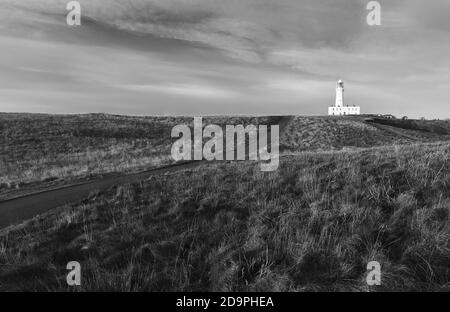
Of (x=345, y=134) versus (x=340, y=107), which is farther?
(x=340, y=107)

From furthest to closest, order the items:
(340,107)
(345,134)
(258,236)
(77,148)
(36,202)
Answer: (340,107) → (345,134) → (77,148) → (36,202) → (258,236)

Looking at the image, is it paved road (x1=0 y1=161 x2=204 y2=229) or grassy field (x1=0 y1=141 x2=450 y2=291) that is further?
paved road (x1=0 y1=161 x2=204 y2=229)

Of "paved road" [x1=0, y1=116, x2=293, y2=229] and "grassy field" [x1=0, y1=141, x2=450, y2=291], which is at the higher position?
"grassy field" [x1=0, y1=141, x2=450, y2=291]

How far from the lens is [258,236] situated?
24.5ft

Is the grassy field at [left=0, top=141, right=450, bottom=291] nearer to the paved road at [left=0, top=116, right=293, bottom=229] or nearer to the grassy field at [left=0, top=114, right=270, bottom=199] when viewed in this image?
the paved road at [left=0, top=116, right=293, bottom=229]

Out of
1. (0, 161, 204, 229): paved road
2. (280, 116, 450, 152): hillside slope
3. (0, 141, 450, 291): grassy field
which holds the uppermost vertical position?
(280, 116, 450, 152): hillside slope

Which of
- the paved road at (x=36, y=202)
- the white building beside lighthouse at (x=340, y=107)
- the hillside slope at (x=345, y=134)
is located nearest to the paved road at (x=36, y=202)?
the paved road at (x=36, y=202)

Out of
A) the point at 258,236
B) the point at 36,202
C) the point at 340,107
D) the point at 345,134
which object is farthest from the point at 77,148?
the point at 340,107

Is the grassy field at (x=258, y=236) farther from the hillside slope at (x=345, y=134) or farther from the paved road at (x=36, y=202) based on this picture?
the hillside slope at (x=345, y=134)

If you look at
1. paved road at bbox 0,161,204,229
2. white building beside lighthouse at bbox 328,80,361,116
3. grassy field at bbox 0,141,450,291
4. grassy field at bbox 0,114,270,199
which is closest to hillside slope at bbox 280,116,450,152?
grassy field at bbox 0,114,270,199

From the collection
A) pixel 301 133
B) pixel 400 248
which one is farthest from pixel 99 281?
pixel 301 133

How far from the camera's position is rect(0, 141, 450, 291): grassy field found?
6.05 metres

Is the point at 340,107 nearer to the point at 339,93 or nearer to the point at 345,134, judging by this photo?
the point at 339,93
